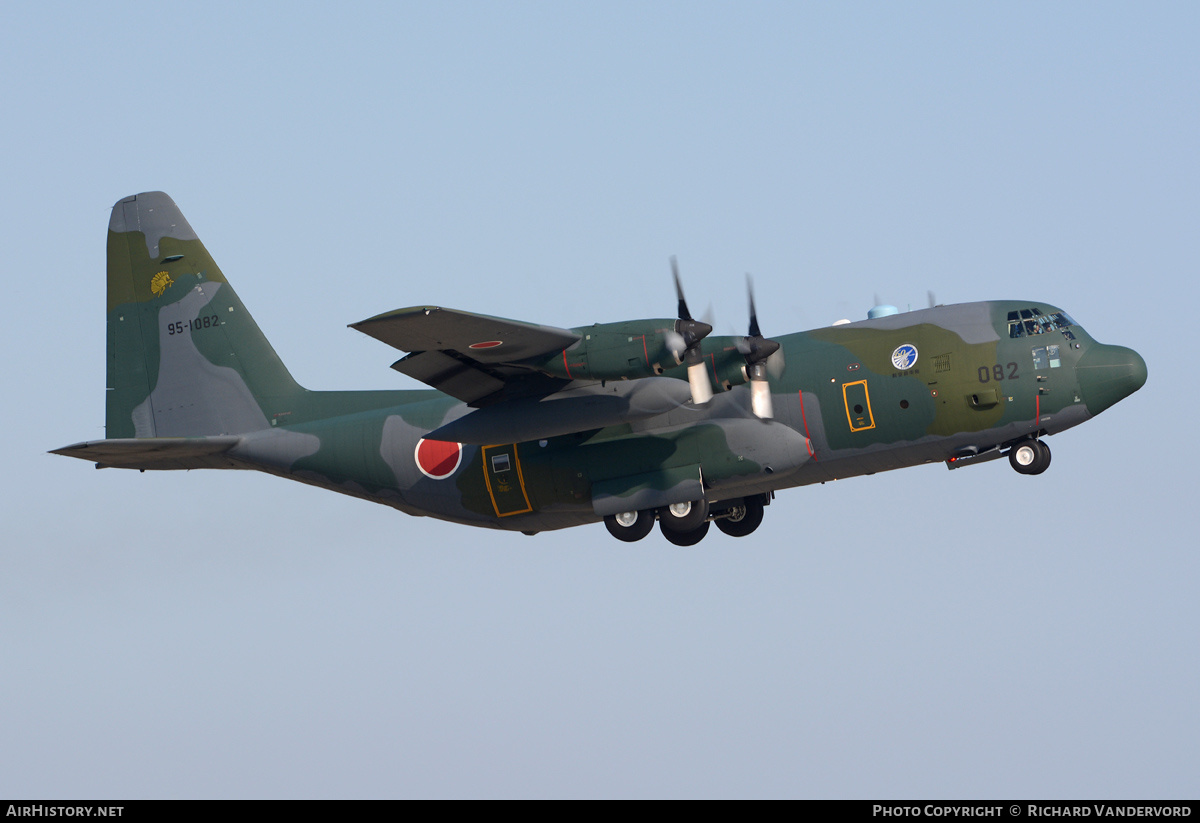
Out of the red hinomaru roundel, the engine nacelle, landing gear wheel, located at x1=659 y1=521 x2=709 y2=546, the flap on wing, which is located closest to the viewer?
the flap on wing

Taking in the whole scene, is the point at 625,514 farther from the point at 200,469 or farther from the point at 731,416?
the point at 200,469

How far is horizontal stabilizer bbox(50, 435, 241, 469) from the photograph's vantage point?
24.4m

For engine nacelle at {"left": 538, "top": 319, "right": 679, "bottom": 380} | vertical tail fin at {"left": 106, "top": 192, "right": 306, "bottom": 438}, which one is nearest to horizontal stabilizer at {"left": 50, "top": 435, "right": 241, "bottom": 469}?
vertical tail fin at {"left": 106, "top": 192, "right": 306, "bottom": 438}

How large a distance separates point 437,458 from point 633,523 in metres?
3.65

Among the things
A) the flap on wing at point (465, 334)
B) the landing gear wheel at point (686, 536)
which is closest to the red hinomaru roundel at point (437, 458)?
the flap on wing at point (465, 334)

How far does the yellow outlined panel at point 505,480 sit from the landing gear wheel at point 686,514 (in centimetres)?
242

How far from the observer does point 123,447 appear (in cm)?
2473

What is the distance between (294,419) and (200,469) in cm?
194

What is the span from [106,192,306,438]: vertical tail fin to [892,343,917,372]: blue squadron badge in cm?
1106

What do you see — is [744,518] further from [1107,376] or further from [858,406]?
[1107,376]

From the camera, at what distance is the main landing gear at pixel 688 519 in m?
24.1

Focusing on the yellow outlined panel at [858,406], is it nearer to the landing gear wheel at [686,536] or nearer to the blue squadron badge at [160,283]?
the landing gear wheel at [686,536]

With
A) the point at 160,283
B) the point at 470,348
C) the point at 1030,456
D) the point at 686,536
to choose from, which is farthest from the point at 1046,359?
the point at 160,283

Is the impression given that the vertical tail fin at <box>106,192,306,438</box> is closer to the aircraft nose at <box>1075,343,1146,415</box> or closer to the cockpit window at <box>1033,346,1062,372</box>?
the cockpit window at <box>1033,346,1062,372</box>
